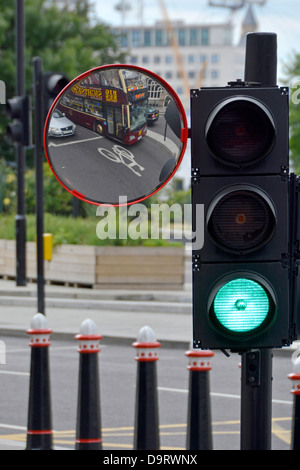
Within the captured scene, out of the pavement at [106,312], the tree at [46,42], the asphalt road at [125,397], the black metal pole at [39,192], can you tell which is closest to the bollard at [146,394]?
the asphalt road at [125,397]

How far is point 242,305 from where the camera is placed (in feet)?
11.1

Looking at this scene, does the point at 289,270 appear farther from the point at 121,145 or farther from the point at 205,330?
the point at 121,145

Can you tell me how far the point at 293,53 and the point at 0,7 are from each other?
17605 mm

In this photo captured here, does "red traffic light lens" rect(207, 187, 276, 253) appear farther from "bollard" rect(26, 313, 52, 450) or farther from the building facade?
the building facade

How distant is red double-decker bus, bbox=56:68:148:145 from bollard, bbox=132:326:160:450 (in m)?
3.50

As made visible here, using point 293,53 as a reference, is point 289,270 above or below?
below

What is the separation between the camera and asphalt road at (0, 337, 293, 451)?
8242mm

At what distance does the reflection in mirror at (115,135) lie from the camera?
134 inches

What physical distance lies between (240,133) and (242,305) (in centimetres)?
60

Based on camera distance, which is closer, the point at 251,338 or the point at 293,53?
the point at 251,338

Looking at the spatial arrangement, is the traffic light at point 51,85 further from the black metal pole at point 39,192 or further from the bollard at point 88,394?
the bollard at point 88,394

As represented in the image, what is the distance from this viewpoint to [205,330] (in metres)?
3.40

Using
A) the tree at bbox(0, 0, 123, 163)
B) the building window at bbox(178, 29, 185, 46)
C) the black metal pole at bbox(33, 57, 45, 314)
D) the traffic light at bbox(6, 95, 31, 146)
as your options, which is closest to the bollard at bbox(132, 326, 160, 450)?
the black metal pole at bbox(33, 57, 45, 314)
